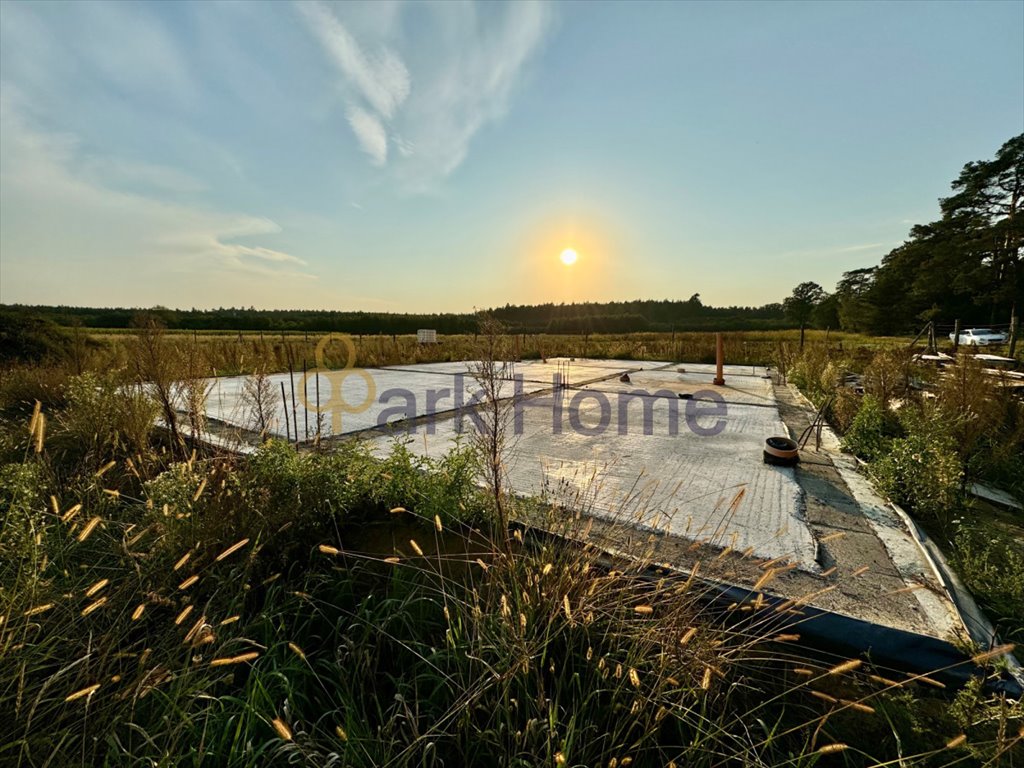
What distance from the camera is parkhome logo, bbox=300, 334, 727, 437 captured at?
12.4 feet

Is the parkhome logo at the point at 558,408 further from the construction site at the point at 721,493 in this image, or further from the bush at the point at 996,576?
the bush at the point at 996,576

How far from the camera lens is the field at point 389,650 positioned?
981mm

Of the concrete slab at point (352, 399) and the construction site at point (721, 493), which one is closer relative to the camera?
the construction site at point (721, 493)

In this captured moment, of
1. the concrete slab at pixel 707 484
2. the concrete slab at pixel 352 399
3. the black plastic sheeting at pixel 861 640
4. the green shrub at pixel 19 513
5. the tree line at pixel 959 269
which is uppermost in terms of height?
the tree line at pixel 959 269

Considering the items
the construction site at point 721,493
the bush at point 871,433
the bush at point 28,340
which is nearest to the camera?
the construction site at point 721,493

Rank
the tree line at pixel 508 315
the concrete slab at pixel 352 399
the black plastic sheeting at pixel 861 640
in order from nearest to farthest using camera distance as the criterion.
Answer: the black plastic sheeting at pixel 861 640 < the concrete slab at pixel 352 399 < the tree line at pixel 508 315

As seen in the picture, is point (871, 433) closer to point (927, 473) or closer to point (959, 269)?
point (927, 473)

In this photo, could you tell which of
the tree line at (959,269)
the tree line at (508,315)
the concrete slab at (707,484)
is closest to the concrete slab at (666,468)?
the concrete slab at (707,484)

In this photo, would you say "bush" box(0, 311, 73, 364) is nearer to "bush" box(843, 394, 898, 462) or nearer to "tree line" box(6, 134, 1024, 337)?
"tree line" box(6, 134, 1024, 337)

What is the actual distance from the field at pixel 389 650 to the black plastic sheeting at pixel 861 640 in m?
0.04

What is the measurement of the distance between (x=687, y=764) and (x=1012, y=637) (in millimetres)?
A: 1294

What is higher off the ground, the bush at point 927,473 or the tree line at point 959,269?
the tree line at point 959,269

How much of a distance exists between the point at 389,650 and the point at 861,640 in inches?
62.0

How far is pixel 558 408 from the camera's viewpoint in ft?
14.9
